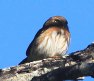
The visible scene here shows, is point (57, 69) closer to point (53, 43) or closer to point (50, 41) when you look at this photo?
point (53, 43)

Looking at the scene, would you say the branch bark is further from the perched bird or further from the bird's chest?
the bird's chest

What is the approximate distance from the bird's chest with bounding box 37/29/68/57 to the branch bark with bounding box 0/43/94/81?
323 centimetres

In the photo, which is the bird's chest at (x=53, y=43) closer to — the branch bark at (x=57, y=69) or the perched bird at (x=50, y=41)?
the perched bird at (x=50, y=41)

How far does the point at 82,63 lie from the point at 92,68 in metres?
0.26

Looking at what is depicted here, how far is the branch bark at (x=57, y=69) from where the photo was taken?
387 centimetres

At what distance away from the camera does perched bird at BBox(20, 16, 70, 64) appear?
826 cm

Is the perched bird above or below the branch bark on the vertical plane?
above

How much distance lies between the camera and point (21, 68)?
489cm

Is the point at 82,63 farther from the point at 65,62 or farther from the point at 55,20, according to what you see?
the point at 55,20

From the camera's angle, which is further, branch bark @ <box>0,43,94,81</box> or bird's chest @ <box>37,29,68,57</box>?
bird's chest @ <box>37,29,68,57</box>

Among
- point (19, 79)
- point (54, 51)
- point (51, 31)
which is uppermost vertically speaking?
point (51, 31)

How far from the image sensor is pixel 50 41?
8.41 meters

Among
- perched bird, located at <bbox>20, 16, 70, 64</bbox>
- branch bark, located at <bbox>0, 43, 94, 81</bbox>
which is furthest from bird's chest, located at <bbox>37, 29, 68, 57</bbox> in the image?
branch bark, located at <bbox>0, 43, 94, 81</bbox>

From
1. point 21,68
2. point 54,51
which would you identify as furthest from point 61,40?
point 21,68
